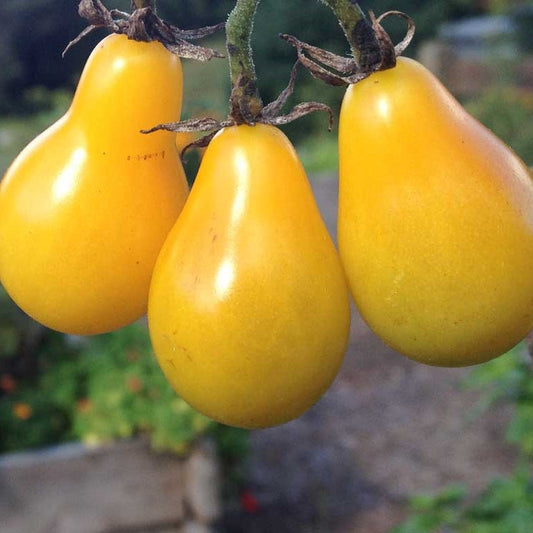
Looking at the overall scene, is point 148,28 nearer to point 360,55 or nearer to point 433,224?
point 360,55

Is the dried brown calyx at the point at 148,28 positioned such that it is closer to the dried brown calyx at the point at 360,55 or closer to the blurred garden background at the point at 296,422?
the dried brown calyx at the point at 360,55

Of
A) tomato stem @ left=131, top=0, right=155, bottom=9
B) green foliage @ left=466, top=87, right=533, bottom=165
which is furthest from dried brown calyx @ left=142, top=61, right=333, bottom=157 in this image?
green foliage @ left=466, top=87, right=533, bottom=165

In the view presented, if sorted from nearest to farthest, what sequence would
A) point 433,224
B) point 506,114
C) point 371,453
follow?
point 433,224, point 371,453, point 506,114

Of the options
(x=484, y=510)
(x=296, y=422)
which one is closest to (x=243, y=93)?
(x=484, y=510)

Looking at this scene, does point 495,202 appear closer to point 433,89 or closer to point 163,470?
point 433,89

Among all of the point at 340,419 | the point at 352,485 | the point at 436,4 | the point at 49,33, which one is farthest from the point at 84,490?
the point at 436,4

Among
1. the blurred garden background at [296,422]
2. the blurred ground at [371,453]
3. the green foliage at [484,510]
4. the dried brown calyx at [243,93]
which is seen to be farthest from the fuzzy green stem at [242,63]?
the blurred ground at [371,453]

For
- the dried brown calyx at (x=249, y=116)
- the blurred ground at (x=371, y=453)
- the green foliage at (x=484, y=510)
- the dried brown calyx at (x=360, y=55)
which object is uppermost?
the dried brown calyx at (x=360, y=55)

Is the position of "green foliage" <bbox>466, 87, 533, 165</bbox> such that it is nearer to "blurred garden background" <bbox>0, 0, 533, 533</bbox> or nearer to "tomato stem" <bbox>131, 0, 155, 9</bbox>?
"blurred garden background" <bbox>0, 0, 533, 533</bbox>
